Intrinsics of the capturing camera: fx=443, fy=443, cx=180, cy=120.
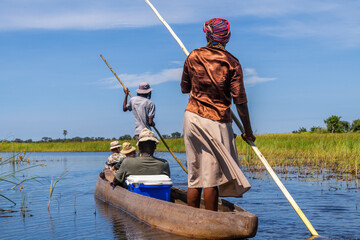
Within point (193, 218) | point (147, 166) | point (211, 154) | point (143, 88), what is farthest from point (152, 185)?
point (143, 88)

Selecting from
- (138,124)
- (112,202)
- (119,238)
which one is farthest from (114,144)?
(119,238)

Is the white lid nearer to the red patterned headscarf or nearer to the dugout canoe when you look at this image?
the dugout canoe

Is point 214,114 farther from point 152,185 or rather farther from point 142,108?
point 142,108

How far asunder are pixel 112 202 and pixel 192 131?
10.3 feet

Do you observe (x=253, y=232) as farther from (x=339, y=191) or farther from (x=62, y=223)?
(x=339, y=191)

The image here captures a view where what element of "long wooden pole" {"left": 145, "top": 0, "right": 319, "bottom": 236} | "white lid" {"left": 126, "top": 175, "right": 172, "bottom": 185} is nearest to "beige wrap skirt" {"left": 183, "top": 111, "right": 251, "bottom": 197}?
"long wooden pole" {"left": 145, "top": 0, "right": 319, "bottom": 236}

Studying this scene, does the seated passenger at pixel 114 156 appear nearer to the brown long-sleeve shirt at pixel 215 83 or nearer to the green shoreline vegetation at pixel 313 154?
the green shoreline vegetation at pixel 313 154

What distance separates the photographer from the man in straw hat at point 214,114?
4.27 metres

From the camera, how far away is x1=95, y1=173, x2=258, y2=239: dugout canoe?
4160 mm

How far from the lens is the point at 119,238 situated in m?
4.88

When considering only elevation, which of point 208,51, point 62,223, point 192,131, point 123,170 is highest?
point 208,51

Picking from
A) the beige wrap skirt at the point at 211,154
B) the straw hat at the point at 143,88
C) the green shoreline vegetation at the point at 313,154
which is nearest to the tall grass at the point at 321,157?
the green shoreline vegetation at the point at 313,154

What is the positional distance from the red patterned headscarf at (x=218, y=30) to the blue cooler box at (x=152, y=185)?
2016 mm

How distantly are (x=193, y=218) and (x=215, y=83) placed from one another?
136 cm
